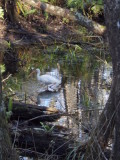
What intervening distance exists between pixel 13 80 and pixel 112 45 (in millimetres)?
4276

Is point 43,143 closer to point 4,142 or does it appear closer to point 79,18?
point 4,142

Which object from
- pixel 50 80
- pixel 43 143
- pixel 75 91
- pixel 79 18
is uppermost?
pixel 79 18

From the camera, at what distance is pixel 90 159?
163 inches

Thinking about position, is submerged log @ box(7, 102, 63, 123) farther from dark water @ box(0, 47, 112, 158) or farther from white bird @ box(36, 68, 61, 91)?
white bird @ box(36, 68, 61, 91)

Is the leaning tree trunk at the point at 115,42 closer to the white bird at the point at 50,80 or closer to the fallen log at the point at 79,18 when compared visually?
the white bird at the point at 50,80

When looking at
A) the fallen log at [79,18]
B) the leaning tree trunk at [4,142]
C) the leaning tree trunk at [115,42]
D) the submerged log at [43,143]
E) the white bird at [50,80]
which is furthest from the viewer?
the fallen log at [79,18]

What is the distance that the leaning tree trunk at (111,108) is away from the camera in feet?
11.9

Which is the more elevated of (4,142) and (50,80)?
(50,80)

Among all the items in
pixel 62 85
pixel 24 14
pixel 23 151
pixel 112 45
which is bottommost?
pixel 23 151

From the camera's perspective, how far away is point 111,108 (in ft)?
12.7

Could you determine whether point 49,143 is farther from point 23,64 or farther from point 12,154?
point 23,64

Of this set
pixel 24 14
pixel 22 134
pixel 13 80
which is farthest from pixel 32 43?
pixel 22 134

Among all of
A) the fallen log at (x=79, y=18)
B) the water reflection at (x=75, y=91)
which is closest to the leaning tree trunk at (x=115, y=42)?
the water reflection at (x=75, y=91)

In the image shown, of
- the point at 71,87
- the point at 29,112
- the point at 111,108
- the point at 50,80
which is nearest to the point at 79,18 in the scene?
the point at 50,80
